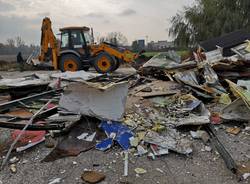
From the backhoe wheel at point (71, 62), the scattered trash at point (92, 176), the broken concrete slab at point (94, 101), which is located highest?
the backhoe wheel at point (71, 62)

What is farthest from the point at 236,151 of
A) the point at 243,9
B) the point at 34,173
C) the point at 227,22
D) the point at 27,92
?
the point at 243,9

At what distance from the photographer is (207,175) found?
10.5ft

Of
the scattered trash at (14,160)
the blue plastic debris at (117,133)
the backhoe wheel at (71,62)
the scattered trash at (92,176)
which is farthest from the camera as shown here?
the backhoe wheel at (71,62)

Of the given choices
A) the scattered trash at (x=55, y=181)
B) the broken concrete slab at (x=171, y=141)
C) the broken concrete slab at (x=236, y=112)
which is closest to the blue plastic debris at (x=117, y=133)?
the broken concrete slab at (x=171, y=141)

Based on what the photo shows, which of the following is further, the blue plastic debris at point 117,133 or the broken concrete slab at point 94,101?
the broken concrete slab at point 94,101

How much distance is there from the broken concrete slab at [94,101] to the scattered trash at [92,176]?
1.25 metres

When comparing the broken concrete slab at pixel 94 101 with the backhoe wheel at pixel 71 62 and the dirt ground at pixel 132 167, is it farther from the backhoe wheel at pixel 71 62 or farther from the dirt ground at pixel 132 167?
the backhoe wheel at pixel 71 62

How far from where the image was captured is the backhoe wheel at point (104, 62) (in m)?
12.5

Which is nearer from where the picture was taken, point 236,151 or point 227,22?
point 236,151

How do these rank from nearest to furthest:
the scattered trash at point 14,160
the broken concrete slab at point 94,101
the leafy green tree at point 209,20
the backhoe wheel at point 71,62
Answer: the scattered trash at point 14,160 < the broken concrete slab at point 94,101 < the backhoe wheel at point 71,62 < the leafy green tree at point 209,20

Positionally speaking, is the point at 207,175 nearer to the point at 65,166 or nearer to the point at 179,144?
the point at 179,144

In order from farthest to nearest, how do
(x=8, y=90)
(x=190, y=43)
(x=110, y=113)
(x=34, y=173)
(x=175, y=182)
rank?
1. (x=190, y=43)
2. (x=8, y=90)
3. (x=110, y=113)
4. (x=34, y=173)
5. (x=175, y=182)

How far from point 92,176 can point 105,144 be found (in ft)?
2.55

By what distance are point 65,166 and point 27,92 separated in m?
3.63
